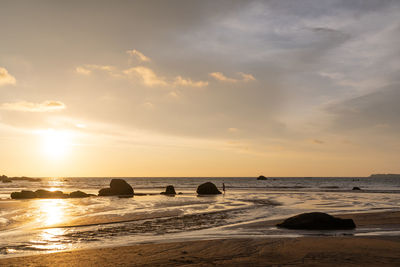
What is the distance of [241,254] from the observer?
1080cm

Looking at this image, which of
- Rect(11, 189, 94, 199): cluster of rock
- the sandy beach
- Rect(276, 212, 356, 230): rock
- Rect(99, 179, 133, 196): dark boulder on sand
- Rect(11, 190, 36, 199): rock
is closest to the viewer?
the sandy beach

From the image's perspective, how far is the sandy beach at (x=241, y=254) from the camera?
9.69 meters

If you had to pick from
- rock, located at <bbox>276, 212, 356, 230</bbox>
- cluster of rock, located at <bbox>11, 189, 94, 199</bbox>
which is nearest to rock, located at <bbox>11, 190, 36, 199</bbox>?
cluster of rock, located at <bbox>11, 189, 94, 199</bbox>

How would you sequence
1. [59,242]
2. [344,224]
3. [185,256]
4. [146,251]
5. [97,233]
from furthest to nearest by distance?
1. [344,224]
2. [97,233]
3. [59,242]
4. [146,251]
5. [185,256]

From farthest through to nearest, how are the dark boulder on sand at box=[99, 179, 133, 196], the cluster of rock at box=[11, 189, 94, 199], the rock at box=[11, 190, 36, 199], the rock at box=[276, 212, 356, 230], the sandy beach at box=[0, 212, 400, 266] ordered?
the dark boulder on sand at box=[99, 179, 133, 196] < the cluster of rock at box=[11, 189, 94, 199] < the rock at box=[11, 190, 36, 199] < the rock at box=[276, 212, 356, 230] < the sandy beach at box=[0, 212, 400, 266]

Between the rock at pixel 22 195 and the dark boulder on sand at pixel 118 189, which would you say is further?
the dark boulder on sand at pixel 118 189

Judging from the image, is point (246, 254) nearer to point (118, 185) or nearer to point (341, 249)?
point (341, 249)

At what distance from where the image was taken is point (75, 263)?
975 centimetres

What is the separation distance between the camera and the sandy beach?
969 centimetres

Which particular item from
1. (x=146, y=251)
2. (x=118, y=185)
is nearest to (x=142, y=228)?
(x=146, y=251)

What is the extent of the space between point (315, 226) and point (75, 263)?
12206 millimetres

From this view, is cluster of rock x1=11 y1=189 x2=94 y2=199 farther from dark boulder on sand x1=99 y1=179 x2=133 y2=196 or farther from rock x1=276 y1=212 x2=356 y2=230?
rock x1=276 y1=212 x2=356 y2=230

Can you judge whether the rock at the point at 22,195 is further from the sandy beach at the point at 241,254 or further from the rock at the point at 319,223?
the rock at the point at 319,223

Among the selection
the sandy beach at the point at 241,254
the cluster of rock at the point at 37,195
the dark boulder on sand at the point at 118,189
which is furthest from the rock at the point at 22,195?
the sandy beach at the point at 241,254
